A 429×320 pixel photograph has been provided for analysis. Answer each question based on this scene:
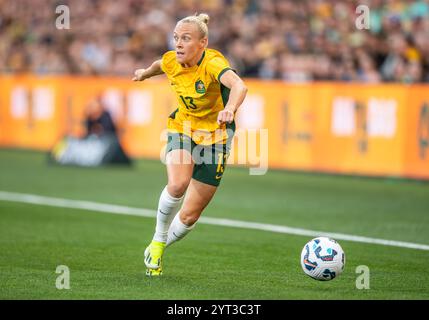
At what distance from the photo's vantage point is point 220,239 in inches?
488

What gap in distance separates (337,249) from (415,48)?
1176 centimetres

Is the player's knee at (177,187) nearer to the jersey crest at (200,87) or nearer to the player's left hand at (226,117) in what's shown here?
the jersey crest at (200,87)

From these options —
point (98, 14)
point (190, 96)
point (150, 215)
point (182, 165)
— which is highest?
point (98, 14)

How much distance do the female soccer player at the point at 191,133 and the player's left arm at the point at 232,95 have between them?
0.31 feet

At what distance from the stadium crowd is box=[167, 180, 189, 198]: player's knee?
1099 cm

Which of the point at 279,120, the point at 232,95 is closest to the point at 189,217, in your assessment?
the point at 232,95

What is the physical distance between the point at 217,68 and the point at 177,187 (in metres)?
1.16

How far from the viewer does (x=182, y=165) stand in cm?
949

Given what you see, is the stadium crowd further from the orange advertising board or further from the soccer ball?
the soccer ball

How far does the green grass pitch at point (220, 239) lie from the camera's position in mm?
8922

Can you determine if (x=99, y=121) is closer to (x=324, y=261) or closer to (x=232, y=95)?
(x=232, y=95)
